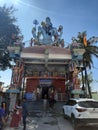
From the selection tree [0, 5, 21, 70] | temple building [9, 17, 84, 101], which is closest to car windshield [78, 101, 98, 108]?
temple building [9, 17, 84, 101]

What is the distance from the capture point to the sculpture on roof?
92.1 ft

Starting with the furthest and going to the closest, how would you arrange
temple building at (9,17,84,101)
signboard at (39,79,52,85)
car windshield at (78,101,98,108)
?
signboard at (39,79,52,85)
temple building at (9,17,84,101)
car windshield at (78,101,98,108)

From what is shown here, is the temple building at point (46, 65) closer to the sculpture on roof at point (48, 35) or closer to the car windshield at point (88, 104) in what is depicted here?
the sculpture on roof at point (48, 35)

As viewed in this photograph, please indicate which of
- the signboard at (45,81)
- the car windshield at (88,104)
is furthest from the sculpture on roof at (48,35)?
the car windshield at (88,104)

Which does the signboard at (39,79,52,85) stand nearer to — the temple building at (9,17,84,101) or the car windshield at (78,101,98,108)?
the temple building at (9,17,84,101)

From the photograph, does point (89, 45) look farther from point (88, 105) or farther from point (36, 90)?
point (88, 105)

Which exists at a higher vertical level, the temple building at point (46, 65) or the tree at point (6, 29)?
the tree at point (6, 29)

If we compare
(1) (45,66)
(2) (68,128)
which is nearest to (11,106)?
(2) (68,128)

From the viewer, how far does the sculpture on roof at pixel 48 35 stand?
92.1 feet

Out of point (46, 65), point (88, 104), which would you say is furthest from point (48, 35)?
point (88, 104)

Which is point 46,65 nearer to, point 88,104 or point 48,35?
point 48,35

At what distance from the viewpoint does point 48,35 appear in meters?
28.4

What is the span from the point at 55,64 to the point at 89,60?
11.5 m

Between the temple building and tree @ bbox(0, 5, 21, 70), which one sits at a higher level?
tree @ bbox(0, 5, 21, 70)
